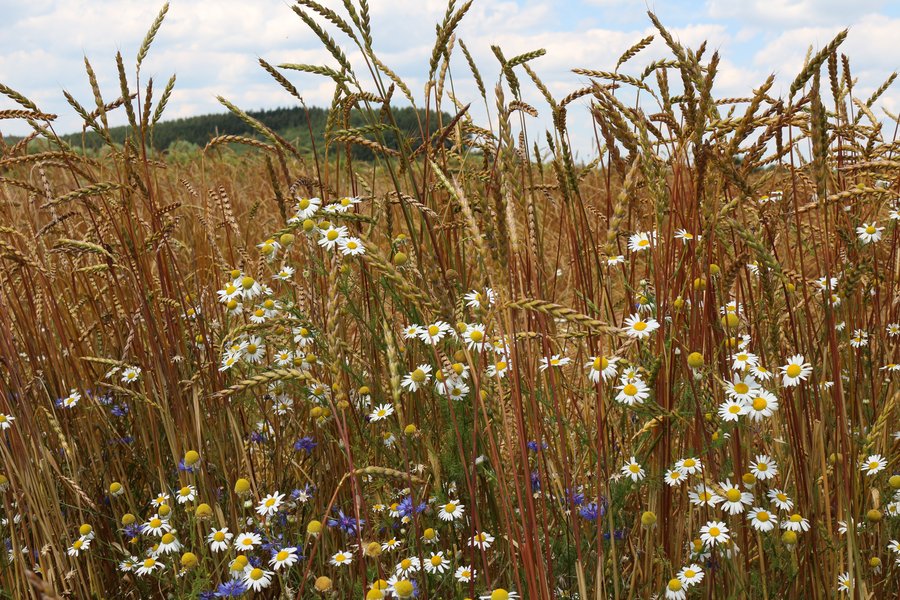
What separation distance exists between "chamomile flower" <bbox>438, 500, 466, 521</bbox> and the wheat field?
0.01m

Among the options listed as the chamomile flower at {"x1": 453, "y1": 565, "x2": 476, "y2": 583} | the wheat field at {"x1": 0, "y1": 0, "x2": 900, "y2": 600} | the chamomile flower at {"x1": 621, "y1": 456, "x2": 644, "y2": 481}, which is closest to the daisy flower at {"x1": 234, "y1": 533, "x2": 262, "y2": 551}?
the wheat field at {"x1": 0, "y1": 0, "x2": 900, "y2": 600}

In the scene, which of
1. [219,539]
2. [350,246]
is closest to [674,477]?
[350,246]

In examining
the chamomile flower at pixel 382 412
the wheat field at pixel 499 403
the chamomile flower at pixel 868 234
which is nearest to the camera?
the wheat field at pixel 499 403

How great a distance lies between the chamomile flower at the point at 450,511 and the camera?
1.69 metres

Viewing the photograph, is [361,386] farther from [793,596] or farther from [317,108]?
[317,108]

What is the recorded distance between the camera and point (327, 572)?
6.56 ft

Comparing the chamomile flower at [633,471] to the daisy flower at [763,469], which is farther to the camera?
the daisy flower at [763,469]

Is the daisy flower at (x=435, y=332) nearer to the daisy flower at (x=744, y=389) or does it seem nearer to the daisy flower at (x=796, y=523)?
the daisy flower at (x=744, y=389)

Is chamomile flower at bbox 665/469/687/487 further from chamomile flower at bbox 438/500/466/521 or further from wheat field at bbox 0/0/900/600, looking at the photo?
chamomile flower at bbox 438/500/466/521

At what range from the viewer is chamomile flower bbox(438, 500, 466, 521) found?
1688 mm

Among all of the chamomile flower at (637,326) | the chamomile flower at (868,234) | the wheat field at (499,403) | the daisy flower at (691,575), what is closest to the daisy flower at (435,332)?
the wheat field at (499,403)

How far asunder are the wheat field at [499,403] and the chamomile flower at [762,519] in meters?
0.01

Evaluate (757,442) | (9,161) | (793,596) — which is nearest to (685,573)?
(793,596)

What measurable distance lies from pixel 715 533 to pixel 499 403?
0.63 meters
